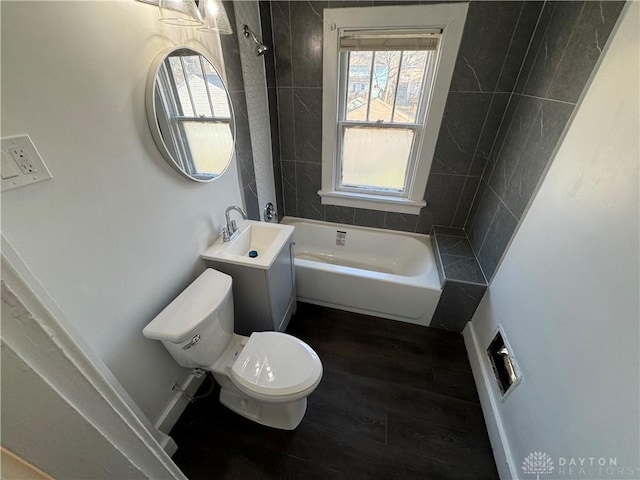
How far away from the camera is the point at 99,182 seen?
32.6 inches

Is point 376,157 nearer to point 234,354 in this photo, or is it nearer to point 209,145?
point 209,145

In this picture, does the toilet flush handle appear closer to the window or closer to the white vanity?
the white vanity

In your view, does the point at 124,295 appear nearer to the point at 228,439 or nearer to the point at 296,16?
the point at 228,439

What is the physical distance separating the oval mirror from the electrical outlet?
41 centimetres

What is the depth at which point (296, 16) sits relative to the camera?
1.69 meters

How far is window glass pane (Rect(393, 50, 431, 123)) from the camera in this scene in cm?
170

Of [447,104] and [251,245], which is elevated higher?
[447,104]

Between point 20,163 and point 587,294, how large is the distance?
5.65ft

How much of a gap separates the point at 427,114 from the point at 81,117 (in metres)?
1.87

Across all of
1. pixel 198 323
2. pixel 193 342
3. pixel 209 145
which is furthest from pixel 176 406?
pixel 209 145

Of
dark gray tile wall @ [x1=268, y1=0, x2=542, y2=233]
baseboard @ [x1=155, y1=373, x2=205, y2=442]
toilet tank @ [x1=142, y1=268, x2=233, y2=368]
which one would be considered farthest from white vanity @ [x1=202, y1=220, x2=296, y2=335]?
dark gray tile wall @ [x1=268, y1=0, x2=542, y2=233]

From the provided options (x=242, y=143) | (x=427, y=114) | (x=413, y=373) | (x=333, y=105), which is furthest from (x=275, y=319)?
(x=427, y=114)

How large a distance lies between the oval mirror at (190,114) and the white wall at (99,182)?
0.14 feet

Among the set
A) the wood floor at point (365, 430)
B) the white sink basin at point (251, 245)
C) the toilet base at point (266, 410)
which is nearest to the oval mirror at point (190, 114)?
the white sink basin at point (251, 245)
